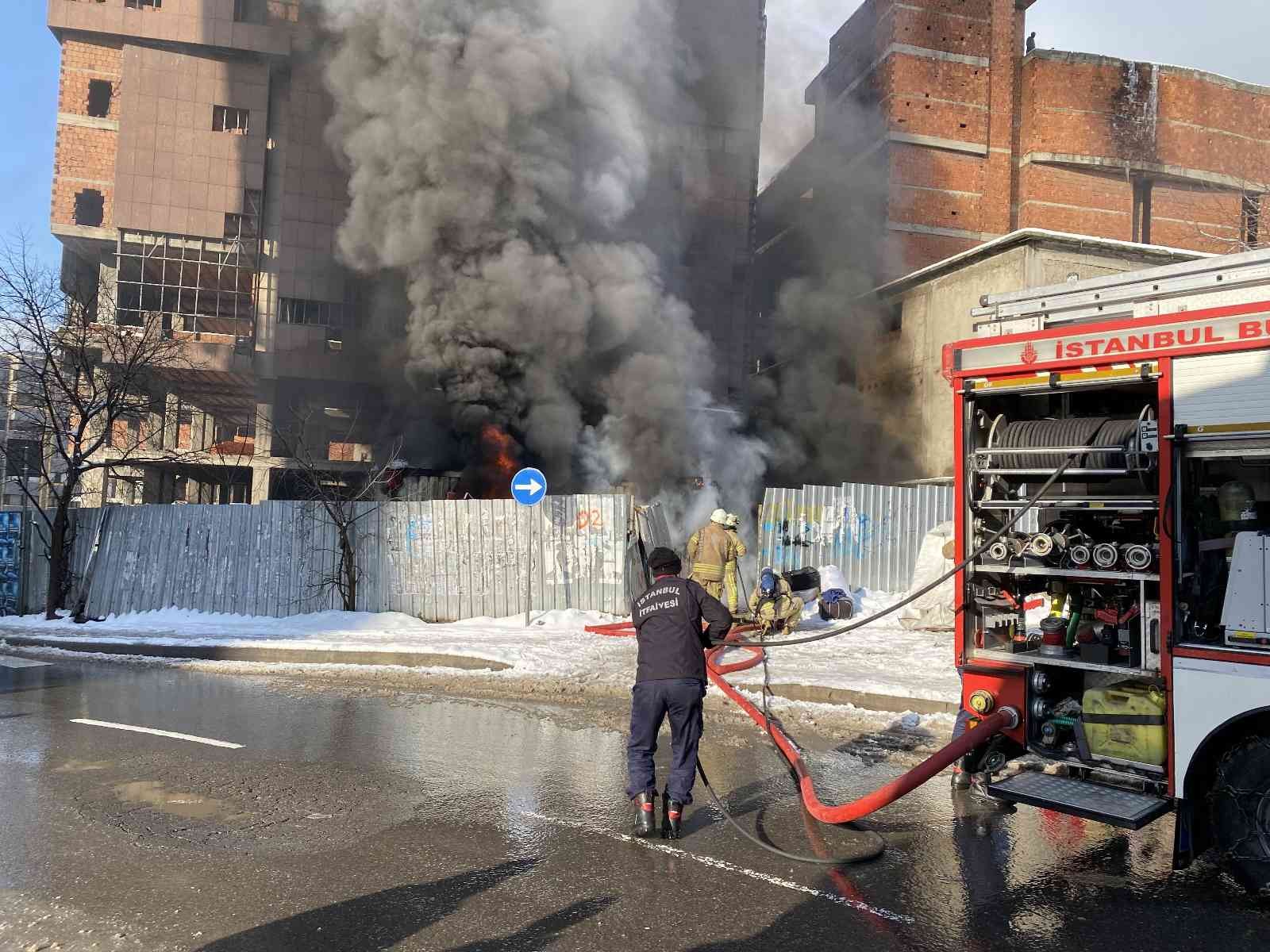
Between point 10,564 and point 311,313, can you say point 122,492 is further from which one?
point 10,564

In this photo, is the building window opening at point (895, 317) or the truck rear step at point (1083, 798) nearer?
the truck rear step at point (1083, 798)

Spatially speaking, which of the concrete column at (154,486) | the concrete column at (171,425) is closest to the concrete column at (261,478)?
the concrete column at (171,425)

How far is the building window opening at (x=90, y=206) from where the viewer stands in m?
32.5

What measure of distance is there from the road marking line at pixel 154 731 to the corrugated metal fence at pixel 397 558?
5.40 m

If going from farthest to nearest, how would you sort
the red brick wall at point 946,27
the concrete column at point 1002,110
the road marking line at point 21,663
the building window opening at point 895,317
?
the concrete column at point 1002,110
the red brick wall at point 946,27
the building window opening at point 895,317
the road marking line at point 21,663

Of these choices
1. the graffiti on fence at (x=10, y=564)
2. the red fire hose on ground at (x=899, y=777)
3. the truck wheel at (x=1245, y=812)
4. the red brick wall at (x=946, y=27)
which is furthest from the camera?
the red brick wall at (x=946, y=27)

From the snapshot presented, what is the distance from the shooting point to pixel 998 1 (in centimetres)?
2947

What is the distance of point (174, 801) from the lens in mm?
4863

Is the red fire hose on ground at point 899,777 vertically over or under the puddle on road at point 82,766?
over

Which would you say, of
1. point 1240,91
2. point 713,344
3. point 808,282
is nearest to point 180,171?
point 713,344

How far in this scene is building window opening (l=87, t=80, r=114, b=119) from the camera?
Result: 32.7 meters

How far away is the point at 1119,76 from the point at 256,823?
33994 mm

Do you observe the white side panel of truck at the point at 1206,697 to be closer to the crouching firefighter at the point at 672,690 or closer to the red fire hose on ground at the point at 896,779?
the red fire hose on ground at the point at 896,779

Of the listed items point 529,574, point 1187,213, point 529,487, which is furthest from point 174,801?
point 1187,213
